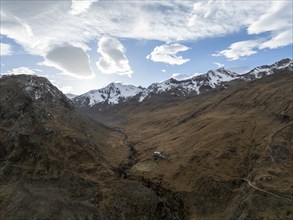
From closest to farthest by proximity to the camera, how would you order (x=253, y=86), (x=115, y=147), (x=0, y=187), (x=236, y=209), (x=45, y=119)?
(x=236, y=209), (x=0, y=187), (x=45, y=119), (x=115, y=147), (x=253, y=86)

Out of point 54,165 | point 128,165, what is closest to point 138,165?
point 128,165

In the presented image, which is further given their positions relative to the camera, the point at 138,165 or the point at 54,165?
the point at 138,165

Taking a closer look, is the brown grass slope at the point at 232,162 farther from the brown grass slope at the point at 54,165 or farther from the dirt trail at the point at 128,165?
the brown grass slope at the point at 54,165

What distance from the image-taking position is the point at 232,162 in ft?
341

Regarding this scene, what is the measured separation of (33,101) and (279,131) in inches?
3252

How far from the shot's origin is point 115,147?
5359 inches

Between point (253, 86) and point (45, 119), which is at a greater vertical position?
point (253, 86)

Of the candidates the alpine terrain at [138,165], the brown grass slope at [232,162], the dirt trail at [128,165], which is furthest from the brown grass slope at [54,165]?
the brown grass slope at [232,162]

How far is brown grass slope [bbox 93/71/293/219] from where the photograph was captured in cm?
8325

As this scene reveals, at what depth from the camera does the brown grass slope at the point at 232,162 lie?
83.2m

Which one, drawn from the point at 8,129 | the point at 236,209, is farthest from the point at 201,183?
the point at 8,129

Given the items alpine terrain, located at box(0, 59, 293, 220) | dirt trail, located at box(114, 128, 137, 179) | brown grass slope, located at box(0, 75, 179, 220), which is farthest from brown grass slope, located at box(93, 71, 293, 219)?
brown grass slope, located at box(0, 75, 179, 220)

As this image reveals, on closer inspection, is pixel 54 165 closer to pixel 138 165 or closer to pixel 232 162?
pixel 138 165

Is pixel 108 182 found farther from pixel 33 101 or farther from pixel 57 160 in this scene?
pixel 33 101
